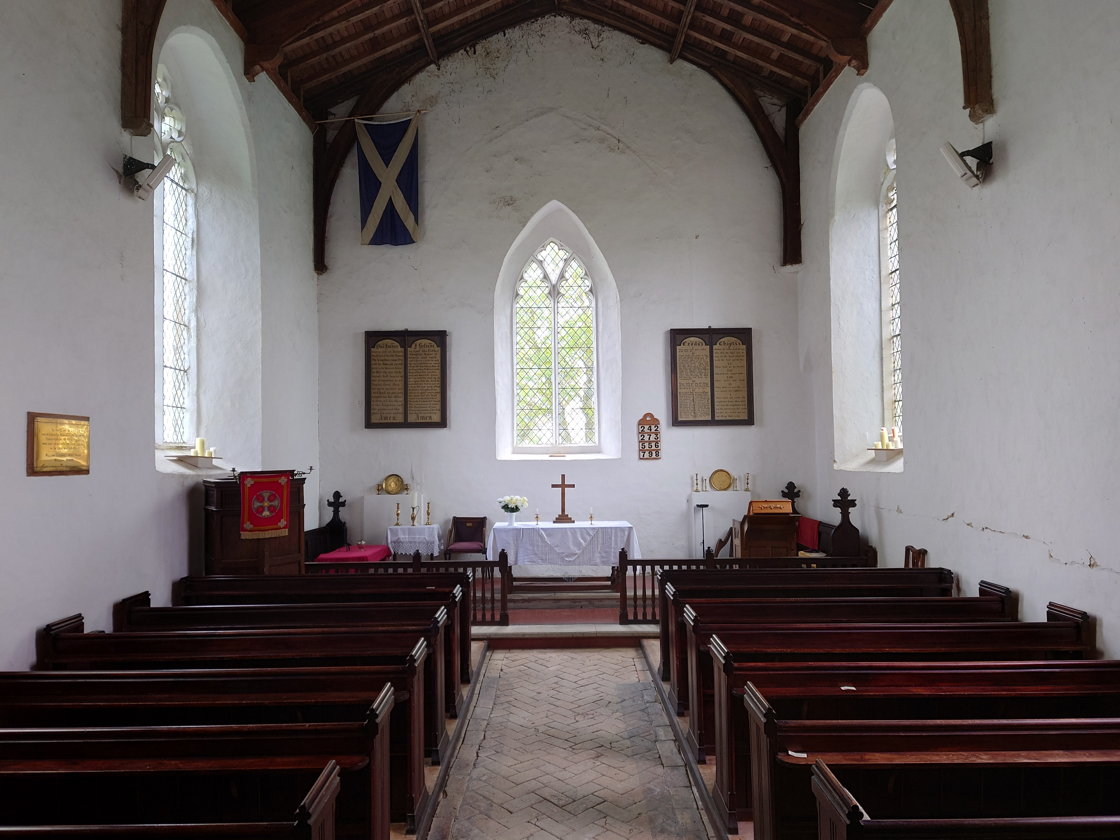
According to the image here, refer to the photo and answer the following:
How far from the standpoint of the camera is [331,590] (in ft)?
18.1

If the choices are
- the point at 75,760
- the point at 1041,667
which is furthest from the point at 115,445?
the point at 1041,667

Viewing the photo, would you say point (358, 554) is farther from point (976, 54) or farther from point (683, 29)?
point (976, 54)

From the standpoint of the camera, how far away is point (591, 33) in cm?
995

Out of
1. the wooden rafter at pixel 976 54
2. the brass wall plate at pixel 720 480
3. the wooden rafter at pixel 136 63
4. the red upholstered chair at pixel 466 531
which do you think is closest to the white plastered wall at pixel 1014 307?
the wooden rafter at pixel 976 54

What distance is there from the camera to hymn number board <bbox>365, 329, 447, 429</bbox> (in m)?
9.73

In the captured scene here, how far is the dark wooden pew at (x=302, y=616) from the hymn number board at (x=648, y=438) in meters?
5.11

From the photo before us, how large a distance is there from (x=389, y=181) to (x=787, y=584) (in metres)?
6.74

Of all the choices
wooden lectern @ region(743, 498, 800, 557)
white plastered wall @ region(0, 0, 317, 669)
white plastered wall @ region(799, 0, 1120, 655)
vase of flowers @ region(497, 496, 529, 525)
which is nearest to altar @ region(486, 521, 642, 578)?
vase of flowers @ region(497, 496, 529, 525)

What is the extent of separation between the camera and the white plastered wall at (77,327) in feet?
13.9

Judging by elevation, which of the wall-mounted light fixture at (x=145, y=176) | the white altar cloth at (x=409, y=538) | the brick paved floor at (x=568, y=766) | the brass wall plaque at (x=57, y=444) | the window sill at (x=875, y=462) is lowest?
the brick paved floor at (x=568, y=766)

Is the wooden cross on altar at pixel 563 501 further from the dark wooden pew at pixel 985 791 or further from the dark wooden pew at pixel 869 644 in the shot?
the dark wooden pew at pixel 985 791

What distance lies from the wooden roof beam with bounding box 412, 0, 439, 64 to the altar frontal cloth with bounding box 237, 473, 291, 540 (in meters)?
5.34

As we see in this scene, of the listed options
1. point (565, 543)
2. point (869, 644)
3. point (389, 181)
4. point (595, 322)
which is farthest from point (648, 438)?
point (869, 644)

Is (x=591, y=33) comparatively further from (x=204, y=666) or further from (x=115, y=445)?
(x=204, y=666)
